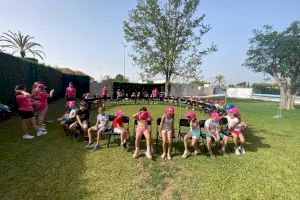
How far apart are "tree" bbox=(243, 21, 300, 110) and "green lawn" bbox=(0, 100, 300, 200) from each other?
21.5 meters

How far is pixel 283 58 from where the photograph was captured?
2581 cm

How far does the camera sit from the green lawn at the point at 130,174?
4125 mm

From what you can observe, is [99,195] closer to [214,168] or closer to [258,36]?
[214,168]

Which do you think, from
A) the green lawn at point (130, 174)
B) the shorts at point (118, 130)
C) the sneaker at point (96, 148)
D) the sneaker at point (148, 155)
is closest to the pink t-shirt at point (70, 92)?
the green lawn at point (130, 174)

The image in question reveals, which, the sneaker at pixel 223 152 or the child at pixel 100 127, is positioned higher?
the child at pixel 100 127

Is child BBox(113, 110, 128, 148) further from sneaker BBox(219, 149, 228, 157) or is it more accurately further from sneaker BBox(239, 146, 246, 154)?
sneaker BBox(239, 146, 246, 154)

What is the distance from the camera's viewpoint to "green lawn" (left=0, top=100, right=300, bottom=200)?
4.12 meters

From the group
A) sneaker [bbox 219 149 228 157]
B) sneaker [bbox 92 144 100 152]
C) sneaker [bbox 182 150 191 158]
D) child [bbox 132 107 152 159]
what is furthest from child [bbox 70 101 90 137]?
sneaker [bbox 219 149 228 157]

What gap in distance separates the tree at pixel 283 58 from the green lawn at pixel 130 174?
70.5ft

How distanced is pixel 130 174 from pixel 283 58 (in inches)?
1031

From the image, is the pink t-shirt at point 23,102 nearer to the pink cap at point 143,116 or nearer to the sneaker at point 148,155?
the pink cap at point 143,116

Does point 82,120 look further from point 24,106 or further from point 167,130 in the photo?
point 167,130

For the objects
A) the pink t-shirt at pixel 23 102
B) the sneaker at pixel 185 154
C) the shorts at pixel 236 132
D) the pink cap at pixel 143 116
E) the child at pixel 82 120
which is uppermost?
the pink t-shirt at pixel 23 102

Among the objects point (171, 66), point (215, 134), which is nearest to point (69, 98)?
point (215, 134)
